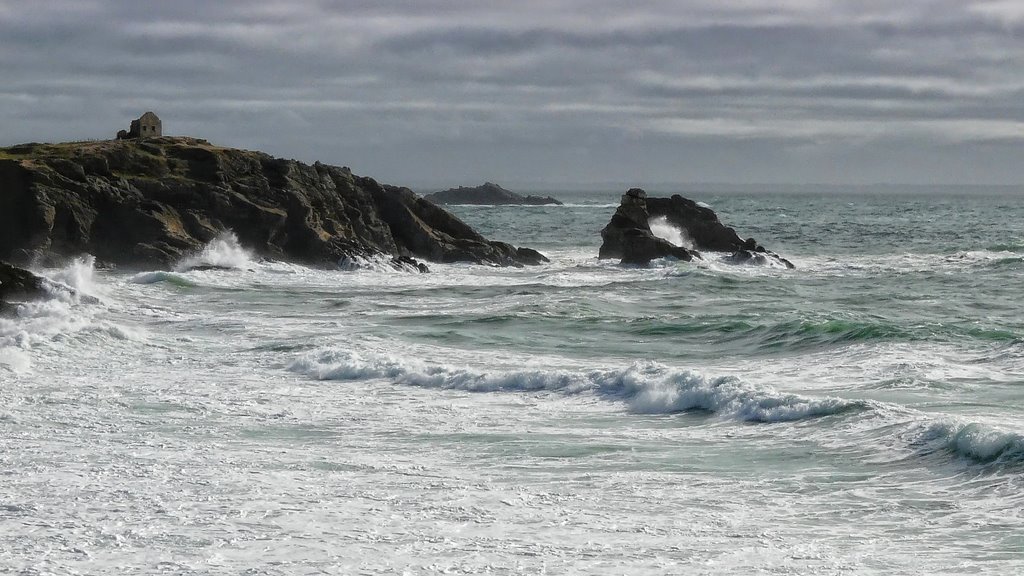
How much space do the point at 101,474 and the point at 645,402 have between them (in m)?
9.68

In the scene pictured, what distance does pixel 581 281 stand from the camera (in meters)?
50.9

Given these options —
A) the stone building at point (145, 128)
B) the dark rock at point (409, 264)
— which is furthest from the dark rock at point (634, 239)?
the stone building at point (145, 128)

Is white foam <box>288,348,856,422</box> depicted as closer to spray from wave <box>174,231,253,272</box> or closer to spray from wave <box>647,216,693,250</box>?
spray from wave <box>174,231,253,272</box>

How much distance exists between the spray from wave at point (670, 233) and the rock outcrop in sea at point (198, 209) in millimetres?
7553

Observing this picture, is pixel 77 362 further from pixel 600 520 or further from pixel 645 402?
pixel 600 520

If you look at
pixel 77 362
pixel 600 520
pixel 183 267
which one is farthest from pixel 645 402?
pixel 183 267

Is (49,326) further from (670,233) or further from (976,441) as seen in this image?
(670,233)

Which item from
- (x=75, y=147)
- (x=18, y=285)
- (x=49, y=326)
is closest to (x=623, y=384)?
(x=49, y=326)

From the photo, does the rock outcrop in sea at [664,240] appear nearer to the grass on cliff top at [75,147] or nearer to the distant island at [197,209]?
the distant island at [197,209]

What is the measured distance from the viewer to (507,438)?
18.8 metres

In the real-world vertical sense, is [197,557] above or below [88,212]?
below

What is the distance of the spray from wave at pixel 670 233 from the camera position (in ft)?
214

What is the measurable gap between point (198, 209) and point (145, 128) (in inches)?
596

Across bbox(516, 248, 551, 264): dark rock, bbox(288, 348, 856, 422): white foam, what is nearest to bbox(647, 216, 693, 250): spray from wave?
bbox(516, 248, 551, 264): dark rock
